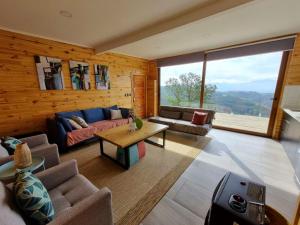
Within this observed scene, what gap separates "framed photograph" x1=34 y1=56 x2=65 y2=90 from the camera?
3.09 metres

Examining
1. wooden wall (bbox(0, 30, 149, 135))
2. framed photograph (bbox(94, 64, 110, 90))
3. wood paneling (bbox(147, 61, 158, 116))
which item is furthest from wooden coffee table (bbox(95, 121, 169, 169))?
wood paneling (bbox(147, 61, 158, 116))

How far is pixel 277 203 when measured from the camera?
168 cm

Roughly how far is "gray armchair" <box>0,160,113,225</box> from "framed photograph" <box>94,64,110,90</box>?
318cm

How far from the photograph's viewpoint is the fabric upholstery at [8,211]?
712mm

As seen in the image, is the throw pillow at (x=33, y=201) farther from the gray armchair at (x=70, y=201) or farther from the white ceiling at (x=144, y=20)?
the white ceiling at (x=144, y=20)

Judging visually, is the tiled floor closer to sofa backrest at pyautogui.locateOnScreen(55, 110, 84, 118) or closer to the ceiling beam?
the ceiling beam

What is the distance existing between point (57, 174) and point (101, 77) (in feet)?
11.2

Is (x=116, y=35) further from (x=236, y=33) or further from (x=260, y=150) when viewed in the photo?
(x=260, y=150)

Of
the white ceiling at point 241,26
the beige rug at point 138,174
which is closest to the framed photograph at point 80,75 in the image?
the beige rug at point 138,174

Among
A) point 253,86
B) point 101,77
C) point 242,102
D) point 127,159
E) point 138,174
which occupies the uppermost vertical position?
point 101,77

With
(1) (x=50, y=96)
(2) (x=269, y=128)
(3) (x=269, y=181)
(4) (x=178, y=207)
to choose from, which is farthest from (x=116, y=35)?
(2) (x=269, y=128)

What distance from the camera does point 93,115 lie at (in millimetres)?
3920

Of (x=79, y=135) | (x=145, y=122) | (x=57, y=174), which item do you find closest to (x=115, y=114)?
(x=145, y=122)

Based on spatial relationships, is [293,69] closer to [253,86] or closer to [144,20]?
[253,86]
